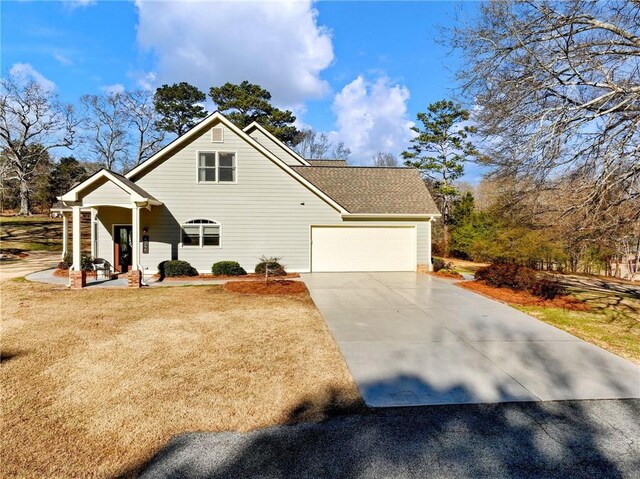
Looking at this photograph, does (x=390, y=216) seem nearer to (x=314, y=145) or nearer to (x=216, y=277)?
(x=216, y=277)

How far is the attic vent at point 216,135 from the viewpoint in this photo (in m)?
15.1

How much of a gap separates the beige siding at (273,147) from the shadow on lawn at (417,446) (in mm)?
17738

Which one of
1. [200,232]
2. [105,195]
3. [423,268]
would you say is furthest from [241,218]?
[423,268]

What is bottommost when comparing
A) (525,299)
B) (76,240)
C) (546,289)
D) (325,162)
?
(525,299)

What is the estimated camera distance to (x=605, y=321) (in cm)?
870

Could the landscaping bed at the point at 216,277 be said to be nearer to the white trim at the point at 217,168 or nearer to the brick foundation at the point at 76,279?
the brick foundation at the point at 76,279

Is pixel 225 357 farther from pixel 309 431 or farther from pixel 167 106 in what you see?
pixel 167 106

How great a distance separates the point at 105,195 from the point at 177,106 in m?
27.4

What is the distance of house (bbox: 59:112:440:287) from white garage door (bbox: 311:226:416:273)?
1.8 inches

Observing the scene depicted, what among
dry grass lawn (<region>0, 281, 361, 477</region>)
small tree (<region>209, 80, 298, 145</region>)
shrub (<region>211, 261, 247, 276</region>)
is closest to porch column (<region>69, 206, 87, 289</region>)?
dry grass lawn (<region>0, 281, 361, 477</region>)

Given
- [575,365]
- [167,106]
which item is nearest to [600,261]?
[575,365]

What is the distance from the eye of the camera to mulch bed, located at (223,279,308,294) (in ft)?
37.3

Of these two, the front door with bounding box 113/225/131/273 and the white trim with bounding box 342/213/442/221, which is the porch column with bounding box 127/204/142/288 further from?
the white trim with bounding box 342/213/442/221

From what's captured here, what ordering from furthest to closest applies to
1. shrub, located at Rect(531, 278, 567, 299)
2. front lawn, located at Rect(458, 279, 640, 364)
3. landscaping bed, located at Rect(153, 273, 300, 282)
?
landscaping bed, located at Rect(153, 273, 300, 282) → shrub, located at Rect(531, 278, 567, 299) → front lawn, located at Rect(458, 279, 640, 364)
